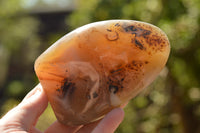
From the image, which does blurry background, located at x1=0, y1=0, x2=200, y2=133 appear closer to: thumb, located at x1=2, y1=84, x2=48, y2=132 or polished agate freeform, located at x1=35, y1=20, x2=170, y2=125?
polished agate freeform, located at x1=35, y1=20, x2=170, y2=125

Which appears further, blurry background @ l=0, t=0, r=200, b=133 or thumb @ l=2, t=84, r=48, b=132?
blurry background @ l=0, t=0, r=200, b=133

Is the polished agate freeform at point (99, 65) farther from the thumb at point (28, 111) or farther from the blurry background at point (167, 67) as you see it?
the blurry background at point (167, 67)

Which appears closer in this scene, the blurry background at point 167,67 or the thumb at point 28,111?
the thumb at point 28,111

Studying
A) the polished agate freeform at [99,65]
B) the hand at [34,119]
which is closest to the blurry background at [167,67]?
the polished agate freeform at [99,65]

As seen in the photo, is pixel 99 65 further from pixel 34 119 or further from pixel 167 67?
pixel 167 67

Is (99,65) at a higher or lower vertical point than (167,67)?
higher

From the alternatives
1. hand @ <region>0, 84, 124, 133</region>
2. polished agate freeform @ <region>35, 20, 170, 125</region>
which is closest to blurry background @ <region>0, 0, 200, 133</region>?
polished agate freeform @ <region>35, 20, 170, 125</region>

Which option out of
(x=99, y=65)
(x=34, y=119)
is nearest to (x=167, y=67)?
(x=99, y=65)
